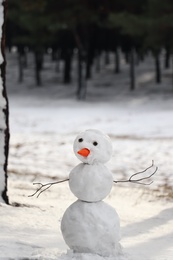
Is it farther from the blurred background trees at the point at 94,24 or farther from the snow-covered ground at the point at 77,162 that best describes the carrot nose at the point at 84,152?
the blurred background trees at the point at 94,24

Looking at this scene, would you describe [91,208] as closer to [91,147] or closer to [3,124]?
[91,147]

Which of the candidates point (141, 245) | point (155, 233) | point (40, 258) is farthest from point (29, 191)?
point (40, 258)

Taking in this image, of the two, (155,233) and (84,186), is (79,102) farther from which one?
(84,186)

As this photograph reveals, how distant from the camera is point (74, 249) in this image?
3.94 m

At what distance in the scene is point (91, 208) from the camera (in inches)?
153

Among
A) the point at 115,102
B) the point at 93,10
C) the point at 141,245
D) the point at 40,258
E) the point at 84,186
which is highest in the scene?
the point at 93,10

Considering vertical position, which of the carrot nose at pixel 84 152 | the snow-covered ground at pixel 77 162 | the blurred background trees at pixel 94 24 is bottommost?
the snow-covered ground at pixel 77 162

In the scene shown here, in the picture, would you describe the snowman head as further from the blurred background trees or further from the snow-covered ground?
the blurred background trees

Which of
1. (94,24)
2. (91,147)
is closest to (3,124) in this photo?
(91,147)

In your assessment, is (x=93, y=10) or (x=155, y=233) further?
(x=93, y=10)

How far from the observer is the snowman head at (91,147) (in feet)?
12.7

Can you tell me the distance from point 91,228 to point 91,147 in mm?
597

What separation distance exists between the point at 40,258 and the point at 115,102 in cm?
2014

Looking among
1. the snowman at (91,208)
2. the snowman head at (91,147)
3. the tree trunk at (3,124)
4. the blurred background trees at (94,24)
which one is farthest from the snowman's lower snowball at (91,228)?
the blurred background trees at (94,24)
